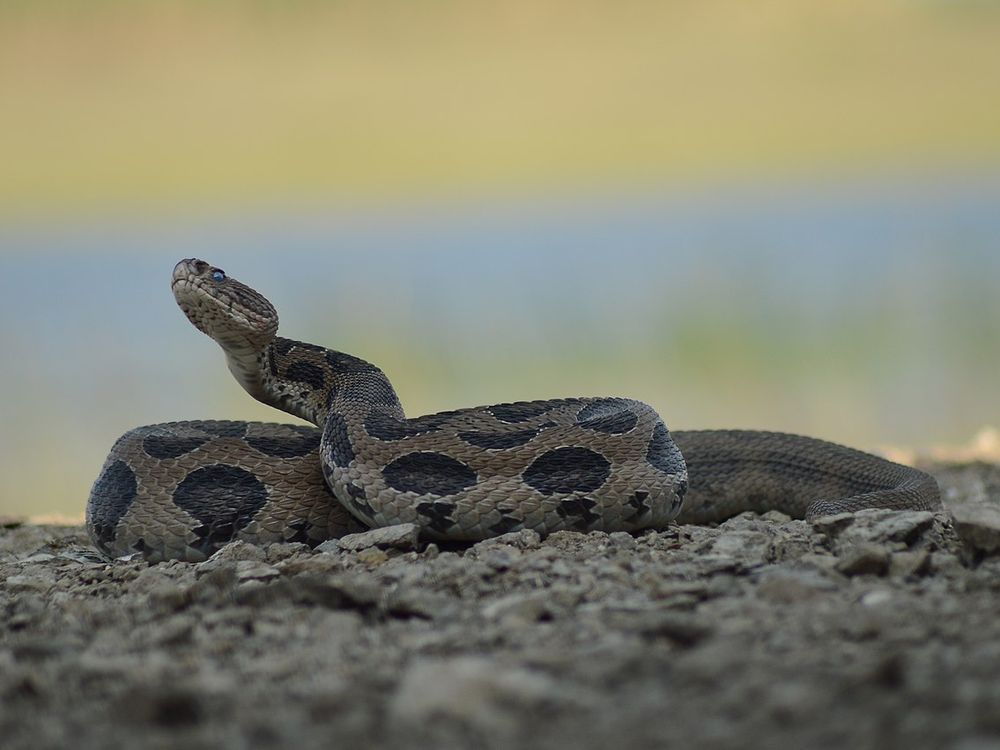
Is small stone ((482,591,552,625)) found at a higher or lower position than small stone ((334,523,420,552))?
lower

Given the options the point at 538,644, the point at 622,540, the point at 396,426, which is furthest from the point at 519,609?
the point at 396,426

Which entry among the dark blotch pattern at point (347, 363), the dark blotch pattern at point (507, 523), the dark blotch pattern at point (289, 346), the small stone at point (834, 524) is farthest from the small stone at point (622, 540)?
the dark blotch pattern at point (289, 346)

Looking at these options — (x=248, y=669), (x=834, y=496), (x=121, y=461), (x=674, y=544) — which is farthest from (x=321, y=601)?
(x=834, y=496)

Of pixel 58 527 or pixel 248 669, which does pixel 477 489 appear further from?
pixel 58 527

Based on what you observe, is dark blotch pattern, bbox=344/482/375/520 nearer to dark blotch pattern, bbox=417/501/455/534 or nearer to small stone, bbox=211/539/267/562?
dark blotch pattern, bbox=417/501/455/534

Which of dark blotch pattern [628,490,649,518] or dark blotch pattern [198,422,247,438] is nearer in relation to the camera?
dark blotch pattern [628,490,649,518]

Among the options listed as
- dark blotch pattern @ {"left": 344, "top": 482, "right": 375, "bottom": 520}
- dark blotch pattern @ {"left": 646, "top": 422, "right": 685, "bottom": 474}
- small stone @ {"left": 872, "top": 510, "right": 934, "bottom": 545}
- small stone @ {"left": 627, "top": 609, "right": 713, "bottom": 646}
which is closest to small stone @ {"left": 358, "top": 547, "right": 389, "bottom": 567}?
dark blotch pattern @ {"left": 344, "top": 482, "right": 375, "bottom": 520}
